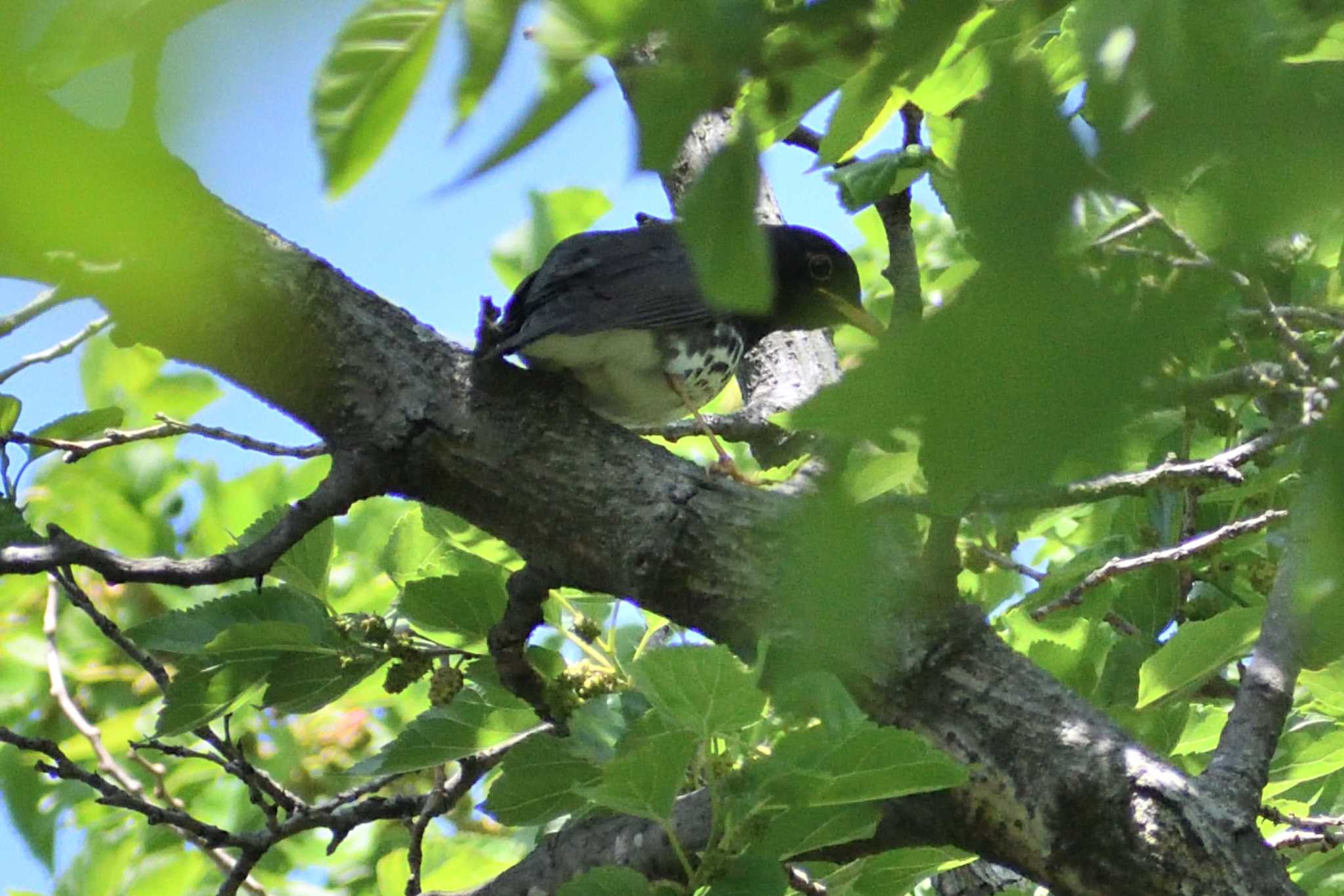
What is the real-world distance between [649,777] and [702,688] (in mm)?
104

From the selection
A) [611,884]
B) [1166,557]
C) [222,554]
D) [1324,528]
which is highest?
[1324,528]

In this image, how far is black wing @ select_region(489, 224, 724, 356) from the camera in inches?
92.0

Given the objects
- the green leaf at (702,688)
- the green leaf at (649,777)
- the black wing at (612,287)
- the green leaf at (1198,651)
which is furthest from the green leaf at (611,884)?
the black wing at (612,287)

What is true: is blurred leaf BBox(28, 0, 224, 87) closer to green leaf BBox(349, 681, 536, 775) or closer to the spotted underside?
green leaf BBox(349, 681, 536, 775)

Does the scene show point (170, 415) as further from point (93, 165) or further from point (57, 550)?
point (93, 165)

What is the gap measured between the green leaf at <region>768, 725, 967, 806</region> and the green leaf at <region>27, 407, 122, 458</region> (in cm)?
132

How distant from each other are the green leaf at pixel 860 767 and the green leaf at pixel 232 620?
800mm

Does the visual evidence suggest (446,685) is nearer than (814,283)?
Yes

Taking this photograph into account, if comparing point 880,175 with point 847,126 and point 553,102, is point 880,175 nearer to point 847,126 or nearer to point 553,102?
point 847,126

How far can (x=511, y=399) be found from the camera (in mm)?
1733

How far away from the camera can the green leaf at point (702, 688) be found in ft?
4.34

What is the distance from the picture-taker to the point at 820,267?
3498 mm

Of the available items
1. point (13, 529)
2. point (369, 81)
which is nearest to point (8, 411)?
point (13, 529)

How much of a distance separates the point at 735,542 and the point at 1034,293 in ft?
4.00
